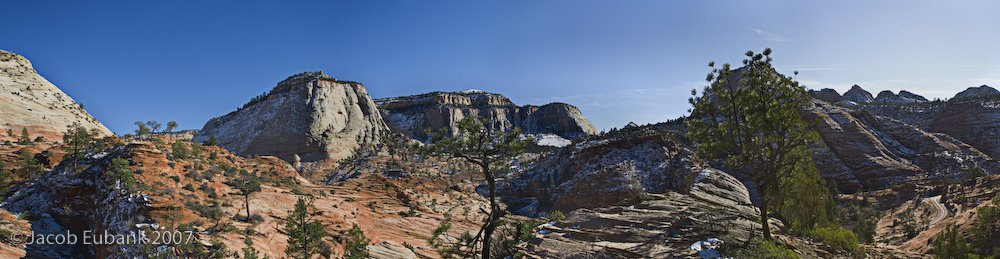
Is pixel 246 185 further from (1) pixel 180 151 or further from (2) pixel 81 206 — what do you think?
(2) pixel 81 206

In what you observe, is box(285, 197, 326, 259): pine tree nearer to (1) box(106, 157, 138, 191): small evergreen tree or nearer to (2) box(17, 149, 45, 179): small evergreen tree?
(1) box(106, 157, 138, 191): small evergreen tree

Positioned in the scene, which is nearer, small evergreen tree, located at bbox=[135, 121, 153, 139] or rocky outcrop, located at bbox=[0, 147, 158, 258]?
rocky outcrop, located at bbox=[0, 147, 158, 258]

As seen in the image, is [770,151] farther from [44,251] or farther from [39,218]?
[39,218]

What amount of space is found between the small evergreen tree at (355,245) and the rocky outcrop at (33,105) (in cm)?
2919

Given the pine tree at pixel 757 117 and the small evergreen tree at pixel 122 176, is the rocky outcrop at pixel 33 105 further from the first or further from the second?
the pine tree at pixel 757 117

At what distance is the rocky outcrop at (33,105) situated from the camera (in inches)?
1537

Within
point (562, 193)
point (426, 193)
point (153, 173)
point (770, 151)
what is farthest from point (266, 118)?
point (770, 151)

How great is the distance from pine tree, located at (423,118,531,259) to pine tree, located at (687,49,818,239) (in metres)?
7.10

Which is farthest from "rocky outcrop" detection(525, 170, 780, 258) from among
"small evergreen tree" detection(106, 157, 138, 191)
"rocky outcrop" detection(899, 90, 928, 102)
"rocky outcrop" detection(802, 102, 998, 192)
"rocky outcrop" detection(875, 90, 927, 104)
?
"rocky outcrop" detection(899, 90, 928, 102)

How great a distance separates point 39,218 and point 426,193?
88.6 feet

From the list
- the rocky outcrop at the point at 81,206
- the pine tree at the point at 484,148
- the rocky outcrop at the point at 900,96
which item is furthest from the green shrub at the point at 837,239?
the rocky outcrop at the point at 900,96

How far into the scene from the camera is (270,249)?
19.1 meters

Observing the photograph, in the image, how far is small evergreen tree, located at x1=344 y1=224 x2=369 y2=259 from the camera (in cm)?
1557

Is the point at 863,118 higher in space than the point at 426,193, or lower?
higher
